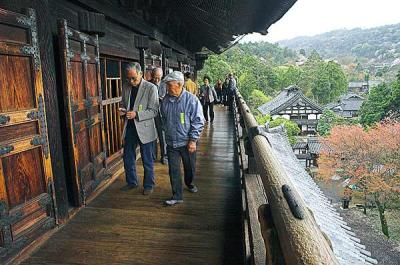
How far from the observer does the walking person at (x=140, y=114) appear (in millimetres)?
4012

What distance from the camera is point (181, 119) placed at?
3.69 meters

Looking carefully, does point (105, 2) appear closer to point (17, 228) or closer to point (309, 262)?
point (17, 228)

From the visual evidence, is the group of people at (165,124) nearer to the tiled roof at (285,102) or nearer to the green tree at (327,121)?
the green tree at (327,121)

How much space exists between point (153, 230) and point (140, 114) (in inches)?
56.9

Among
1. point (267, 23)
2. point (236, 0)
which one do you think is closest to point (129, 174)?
point (236, 0)

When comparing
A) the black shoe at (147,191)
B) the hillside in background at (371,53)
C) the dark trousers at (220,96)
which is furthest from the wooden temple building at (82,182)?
the hillside in background at (371,53)

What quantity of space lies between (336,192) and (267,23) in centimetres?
2814

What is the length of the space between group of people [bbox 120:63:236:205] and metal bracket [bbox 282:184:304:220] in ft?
8.06

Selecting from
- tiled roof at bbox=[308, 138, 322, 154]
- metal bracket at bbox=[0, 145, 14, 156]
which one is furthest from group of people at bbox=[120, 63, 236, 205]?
tiled roof at bbox=[308, 138, 322, 154]

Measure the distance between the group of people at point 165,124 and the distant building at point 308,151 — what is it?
33.8 meters

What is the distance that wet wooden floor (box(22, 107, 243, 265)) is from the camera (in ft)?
9.29

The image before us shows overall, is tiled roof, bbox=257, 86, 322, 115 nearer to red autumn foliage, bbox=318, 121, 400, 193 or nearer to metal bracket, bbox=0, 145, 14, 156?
red autumn foliage, bbox=318, 121, 400, 193

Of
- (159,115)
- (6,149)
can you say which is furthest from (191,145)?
(6,149)

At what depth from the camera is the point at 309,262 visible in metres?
0.88
